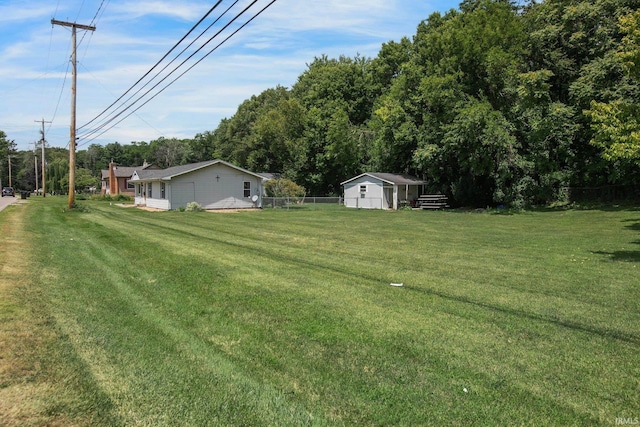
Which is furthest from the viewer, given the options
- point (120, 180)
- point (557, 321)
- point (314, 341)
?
point (120, 180)

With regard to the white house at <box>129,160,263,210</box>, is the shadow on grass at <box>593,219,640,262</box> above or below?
below

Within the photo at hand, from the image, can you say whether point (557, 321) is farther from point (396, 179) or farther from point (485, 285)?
point (396, 179)

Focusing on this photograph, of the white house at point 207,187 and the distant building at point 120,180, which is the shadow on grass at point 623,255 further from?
the distant building at point 120,180

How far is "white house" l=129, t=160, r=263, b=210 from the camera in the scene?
108ft

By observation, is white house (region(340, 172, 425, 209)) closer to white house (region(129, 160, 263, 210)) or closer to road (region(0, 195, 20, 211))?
white house (region(129, 160, 263, 210))

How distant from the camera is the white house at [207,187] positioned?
33.0m

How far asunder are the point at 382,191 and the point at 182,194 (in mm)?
16396

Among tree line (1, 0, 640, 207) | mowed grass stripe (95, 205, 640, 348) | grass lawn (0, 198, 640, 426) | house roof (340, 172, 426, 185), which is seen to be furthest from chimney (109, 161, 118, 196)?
mowed grass stripe (95, 205, 640, 348)

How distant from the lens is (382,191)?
123 ft

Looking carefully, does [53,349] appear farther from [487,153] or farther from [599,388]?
[487,153]

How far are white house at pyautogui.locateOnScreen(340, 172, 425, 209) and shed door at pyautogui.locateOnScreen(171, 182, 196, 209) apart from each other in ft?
46.0

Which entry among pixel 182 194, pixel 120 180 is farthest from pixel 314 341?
pixel 120 180

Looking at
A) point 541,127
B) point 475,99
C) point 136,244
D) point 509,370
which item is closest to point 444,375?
point 509,370

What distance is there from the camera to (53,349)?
459cm
